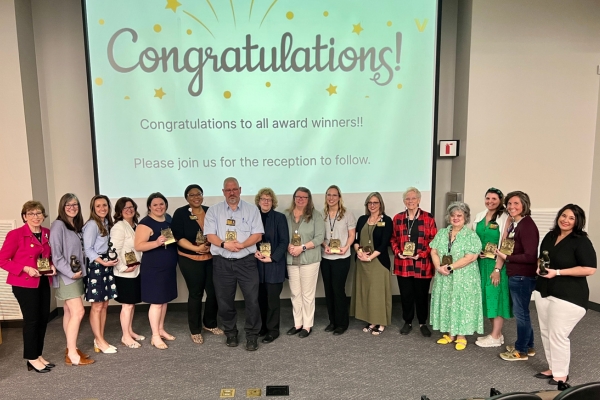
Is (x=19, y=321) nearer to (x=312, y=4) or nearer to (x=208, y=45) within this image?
(x=208, y=45)

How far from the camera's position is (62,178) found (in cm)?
455

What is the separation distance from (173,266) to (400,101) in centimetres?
303

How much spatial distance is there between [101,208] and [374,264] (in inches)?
103

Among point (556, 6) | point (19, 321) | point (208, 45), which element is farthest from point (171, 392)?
point (556, 6)

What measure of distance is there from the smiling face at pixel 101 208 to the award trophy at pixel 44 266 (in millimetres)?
538

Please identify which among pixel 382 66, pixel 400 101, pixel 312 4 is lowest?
pixel 400 101

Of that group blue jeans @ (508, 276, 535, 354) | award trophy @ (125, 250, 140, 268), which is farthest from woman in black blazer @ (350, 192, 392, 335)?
award trophy @ (125, 250, 140, 268)

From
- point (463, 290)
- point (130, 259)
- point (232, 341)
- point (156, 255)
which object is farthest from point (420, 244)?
point (130, 259)

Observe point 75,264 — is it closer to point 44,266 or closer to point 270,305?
point 44,266

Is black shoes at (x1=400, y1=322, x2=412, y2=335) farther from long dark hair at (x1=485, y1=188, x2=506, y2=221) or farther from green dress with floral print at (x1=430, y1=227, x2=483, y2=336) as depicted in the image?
long dark hair at (x1=485, y1=188, x2=506, y2=221)

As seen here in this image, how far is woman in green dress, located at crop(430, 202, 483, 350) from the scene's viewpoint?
349 cm

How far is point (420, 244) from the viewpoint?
3.80m

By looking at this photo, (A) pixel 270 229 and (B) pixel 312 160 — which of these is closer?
(A) pixel 270 229

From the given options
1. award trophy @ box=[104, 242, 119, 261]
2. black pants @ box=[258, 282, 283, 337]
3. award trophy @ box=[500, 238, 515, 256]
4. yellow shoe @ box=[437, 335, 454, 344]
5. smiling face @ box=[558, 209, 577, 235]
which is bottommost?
yellow shoe @ box=[437, 335, 454, 344]
